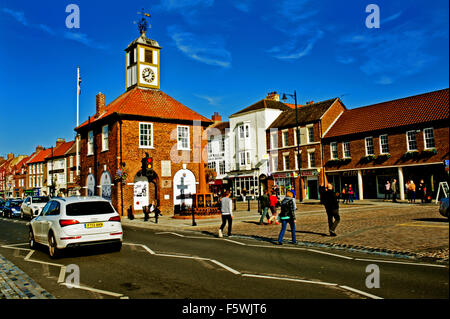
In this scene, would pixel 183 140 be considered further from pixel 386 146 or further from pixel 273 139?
pixel 386 146

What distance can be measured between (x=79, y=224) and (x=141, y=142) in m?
19.6

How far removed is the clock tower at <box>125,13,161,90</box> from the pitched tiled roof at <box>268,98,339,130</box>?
19.2m

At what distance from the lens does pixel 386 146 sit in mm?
34625

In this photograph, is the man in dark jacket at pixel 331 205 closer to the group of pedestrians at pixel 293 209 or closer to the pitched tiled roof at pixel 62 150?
the group of pedestrians at pixel 293 209

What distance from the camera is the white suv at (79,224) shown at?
31.8 feet

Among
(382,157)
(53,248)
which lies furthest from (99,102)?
(382,157)

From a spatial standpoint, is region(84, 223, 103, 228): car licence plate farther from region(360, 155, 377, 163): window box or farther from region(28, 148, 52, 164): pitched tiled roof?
region(28, 148, 52, 164): pitched tiled roof

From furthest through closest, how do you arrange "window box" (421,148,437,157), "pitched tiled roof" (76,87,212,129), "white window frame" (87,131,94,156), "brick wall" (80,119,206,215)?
"white window frame" (87,131,94,156)
"window box" (421,148,437,157)
"pitched tiled roof" (76,87,212,129)
"brick wall" (80,119,206,215)

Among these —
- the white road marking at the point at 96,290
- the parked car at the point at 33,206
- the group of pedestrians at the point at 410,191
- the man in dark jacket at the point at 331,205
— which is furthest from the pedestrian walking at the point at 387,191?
the white road marking at the point at 96,290

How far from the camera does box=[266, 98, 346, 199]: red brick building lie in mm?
41750

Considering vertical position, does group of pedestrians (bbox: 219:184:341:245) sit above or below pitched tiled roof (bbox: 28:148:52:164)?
below

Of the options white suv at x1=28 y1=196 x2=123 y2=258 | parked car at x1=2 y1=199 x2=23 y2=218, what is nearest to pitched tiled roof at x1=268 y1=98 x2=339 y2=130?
parked car at x1=2 y1=199 x2=23 y2=218

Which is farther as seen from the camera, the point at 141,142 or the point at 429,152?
the point at 429,152
